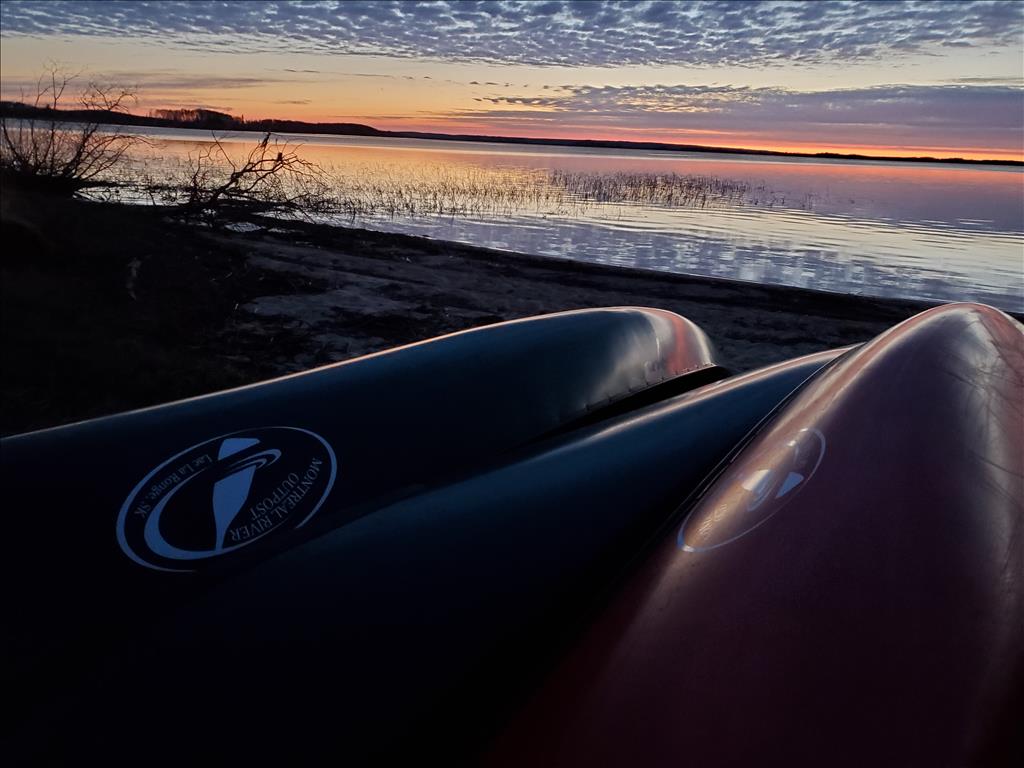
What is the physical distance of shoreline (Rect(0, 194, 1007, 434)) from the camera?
4.68 m

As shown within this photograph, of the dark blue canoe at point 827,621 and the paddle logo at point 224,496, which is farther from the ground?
the dark blue canoe at point 827,621

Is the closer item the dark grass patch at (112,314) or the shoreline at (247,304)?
the dark grass patch at (112,314)

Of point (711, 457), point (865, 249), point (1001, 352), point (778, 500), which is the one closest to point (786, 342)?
point (1001, 352)

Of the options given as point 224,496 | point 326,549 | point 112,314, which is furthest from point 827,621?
point 112,314

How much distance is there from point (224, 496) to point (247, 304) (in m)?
5.76

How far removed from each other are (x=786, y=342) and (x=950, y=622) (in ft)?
20.9

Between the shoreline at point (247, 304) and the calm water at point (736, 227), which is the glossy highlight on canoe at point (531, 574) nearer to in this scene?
the shoreline at point (247, 304)

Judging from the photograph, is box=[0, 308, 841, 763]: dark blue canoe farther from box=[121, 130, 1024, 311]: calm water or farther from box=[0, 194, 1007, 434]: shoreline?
box=[121, 130, 1024, 311]: calm water

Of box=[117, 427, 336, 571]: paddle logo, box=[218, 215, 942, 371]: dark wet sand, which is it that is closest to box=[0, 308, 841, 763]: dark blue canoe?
box=[117, 427, 336, 571]: paddle logo

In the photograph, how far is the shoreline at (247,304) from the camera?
4676 millimetres

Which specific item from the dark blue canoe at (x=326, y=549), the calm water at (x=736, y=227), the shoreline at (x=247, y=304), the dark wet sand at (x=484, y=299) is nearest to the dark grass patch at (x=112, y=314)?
the shoreline at (x=247, y=304)

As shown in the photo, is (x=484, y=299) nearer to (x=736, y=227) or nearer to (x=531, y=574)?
(x=531, y=574)

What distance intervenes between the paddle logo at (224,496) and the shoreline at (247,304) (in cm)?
239

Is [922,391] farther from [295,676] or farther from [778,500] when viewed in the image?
[295,676]
